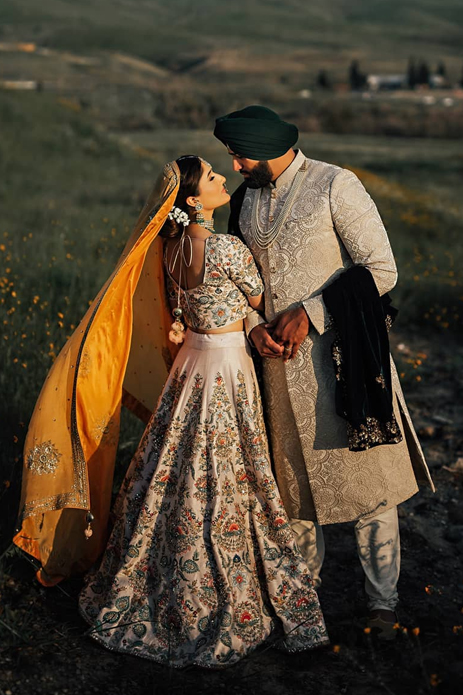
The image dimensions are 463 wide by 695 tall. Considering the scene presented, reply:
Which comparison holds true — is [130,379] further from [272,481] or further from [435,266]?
[435,266]

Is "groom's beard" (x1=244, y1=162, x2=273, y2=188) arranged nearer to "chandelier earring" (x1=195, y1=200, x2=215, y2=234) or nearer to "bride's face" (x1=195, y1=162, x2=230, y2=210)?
"bride's face" (x1=195, y1=162, x2=230, y2=210)

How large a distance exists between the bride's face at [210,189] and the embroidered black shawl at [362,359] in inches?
23.8

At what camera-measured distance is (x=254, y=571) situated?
3602 mm

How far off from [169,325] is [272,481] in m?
0.90

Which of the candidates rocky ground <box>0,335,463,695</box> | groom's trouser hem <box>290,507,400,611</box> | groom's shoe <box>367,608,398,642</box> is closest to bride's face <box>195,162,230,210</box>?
groom's trouser hem <box>290,507,400,611</box>

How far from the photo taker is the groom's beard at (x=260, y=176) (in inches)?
138

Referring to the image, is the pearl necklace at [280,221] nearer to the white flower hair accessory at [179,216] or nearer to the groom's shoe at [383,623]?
the white flower hair accessory at [179,216]

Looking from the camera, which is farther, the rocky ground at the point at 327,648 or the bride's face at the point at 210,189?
the bride's face at the point at 210,189

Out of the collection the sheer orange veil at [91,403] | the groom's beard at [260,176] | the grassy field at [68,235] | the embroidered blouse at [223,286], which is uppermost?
the groom's beard at [260,176]

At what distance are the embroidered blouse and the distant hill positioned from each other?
122451 millimetres

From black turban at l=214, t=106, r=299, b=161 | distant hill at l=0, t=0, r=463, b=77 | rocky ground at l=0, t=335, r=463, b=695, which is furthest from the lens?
distant hill at l=0, t=0, r=463, b=77

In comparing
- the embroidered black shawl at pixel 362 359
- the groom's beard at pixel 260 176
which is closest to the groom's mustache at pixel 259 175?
the groom's beard at pixel 260 176

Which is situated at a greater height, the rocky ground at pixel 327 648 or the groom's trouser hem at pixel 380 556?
the groom's trouser hem at pixel 380 556

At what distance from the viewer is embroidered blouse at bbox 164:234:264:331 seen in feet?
11.3
